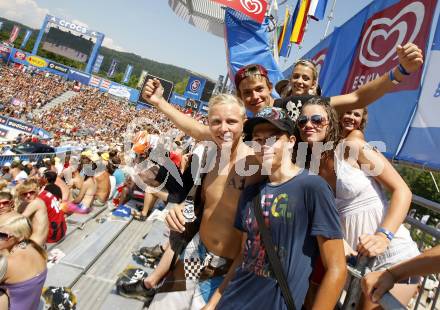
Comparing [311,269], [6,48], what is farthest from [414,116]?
[6,48]

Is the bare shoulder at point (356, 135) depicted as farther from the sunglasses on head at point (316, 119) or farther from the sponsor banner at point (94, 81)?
the sponsor banner at point (94, 81)

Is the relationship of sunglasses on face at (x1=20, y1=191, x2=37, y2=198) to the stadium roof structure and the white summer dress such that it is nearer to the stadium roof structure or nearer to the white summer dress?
the stadium roof structure

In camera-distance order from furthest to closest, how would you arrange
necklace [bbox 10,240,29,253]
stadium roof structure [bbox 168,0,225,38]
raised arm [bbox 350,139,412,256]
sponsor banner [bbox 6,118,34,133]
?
sponsor banner [bbox 6,118,34,133] → stadium roof structure [bbox 168,0,225,38] → necklace [bbox 10,240,29,253] → raised arm [bbox 350,139,412,256]

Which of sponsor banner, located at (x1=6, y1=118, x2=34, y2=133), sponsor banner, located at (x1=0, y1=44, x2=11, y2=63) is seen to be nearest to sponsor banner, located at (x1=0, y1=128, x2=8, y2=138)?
sponsor banner, located at (x1=6, y1=118, x2=34, y2=133)

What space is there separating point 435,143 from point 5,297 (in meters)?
4.18

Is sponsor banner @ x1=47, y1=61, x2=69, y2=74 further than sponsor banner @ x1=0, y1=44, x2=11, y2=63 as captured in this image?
Yes

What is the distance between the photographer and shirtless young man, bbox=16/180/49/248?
482 cm

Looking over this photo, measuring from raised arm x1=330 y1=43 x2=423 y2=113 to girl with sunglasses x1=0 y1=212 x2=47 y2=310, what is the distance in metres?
3.35

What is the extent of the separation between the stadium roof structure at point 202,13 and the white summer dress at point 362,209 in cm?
627

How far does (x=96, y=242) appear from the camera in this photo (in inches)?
208

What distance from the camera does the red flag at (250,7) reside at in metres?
5.64

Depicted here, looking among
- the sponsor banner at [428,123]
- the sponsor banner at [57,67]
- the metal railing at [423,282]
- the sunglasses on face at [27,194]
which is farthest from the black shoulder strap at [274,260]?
the sponsor banner at [57,67]

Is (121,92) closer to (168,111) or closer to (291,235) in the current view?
(168,111)

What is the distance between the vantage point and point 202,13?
8094 millimetres
